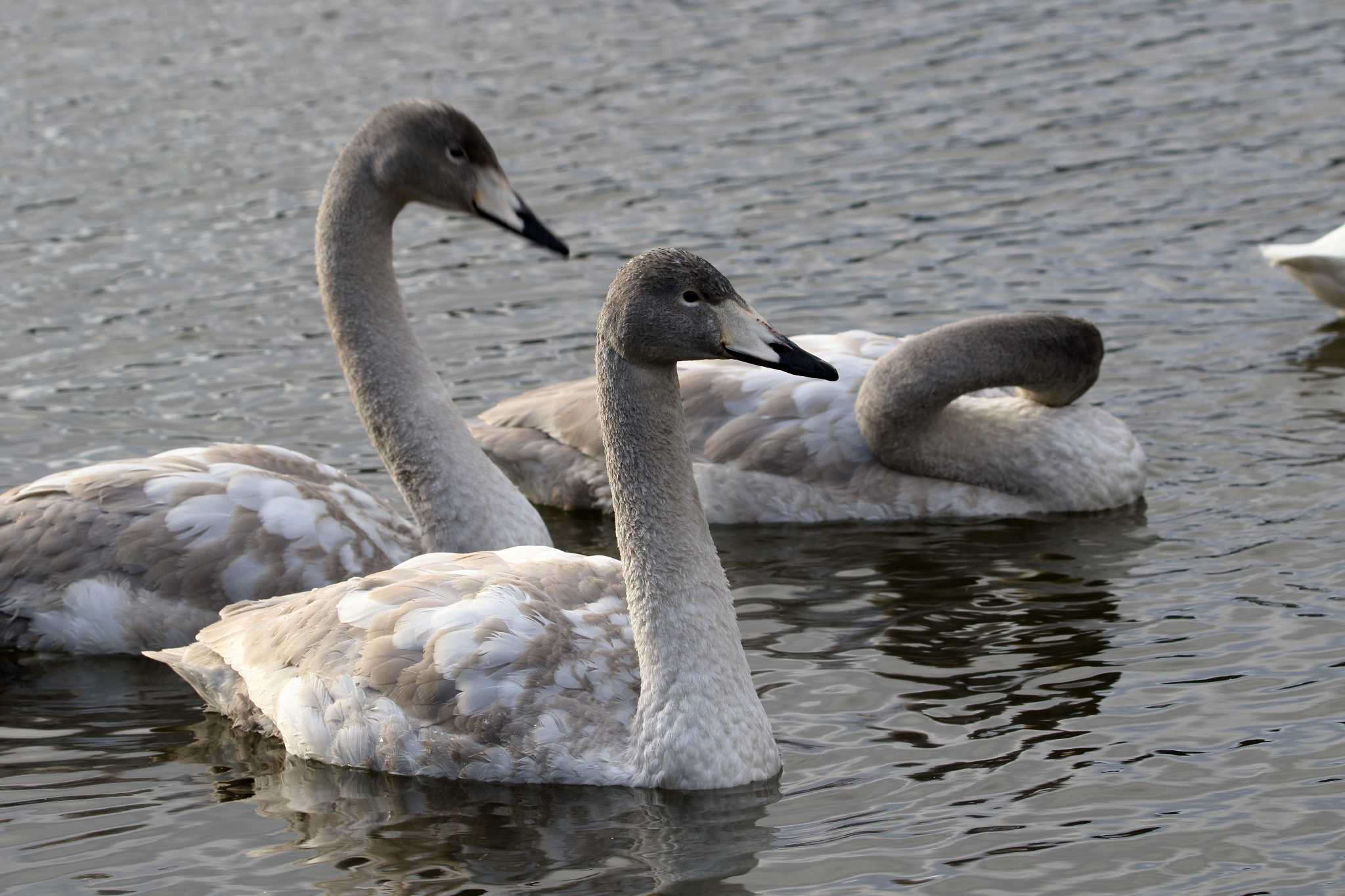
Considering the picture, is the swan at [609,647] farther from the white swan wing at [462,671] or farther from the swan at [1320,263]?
the swan at [1320,263]

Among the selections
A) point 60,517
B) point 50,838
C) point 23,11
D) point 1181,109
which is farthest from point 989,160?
point 23,11

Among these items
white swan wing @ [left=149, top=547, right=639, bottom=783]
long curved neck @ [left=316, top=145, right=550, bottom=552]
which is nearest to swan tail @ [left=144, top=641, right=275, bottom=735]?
white swan wing @ [left=149, top=547, right=639, bottom=783]

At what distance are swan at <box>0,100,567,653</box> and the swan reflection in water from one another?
1.37m

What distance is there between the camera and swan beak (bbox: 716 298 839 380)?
271 inches

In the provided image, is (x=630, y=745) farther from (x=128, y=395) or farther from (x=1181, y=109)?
(x=1181, y=109)

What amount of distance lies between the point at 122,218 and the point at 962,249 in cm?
665

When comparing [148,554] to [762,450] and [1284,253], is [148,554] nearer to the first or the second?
[762,450]

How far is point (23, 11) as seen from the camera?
24406 mm

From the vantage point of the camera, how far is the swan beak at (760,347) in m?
6.89

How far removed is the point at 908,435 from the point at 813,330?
2.47 m

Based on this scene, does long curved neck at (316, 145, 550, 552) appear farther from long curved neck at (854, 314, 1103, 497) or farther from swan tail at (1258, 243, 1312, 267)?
swan tail at (1258, 243, 1312, 267)

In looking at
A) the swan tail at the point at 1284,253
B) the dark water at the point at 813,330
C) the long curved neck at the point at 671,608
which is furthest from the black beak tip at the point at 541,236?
the swan tail at the point at 1284,253

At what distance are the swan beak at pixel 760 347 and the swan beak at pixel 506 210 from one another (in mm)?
2693

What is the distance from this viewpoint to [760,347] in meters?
6.91
